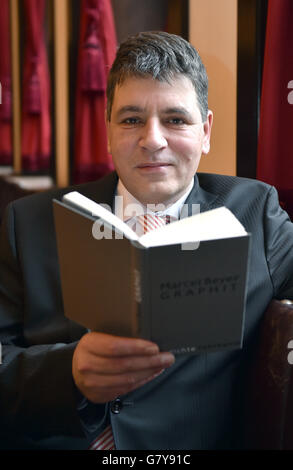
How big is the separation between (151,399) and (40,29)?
164 inches

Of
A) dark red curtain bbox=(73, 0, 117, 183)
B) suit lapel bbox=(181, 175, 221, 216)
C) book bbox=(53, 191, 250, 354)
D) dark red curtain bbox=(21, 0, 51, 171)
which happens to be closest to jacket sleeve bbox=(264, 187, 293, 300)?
suit lapel bbox=(181, 175, 221, 216)

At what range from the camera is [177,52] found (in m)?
1.40

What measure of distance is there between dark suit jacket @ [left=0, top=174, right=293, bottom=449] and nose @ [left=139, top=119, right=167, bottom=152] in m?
0.23

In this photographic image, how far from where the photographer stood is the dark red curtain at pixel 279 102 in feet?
5.37

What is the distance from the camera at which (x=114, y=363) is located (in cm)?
101

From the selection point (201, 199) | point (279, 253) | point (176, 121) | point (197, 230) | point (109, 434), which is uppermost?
point (176, 121)

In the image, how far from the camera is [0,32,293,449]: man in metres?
1.29

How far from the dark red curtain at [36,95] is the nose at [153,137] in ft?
11.0

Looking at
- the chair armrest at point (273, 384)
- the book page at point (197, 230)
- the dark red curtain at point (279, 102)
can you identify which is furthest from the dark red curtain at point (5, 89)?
the book page at point (197, 230)

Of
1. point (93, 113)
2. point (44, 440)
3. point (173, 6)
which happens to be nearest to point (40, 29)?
point (93, 113)

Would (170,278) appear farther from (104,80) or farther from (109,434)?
(104,80)

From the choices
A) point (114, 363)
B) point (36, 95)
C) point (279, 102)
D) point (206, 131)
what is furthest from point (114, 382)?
point (36, 95)

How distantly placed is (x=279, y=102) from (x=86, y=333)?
35.2 inches
